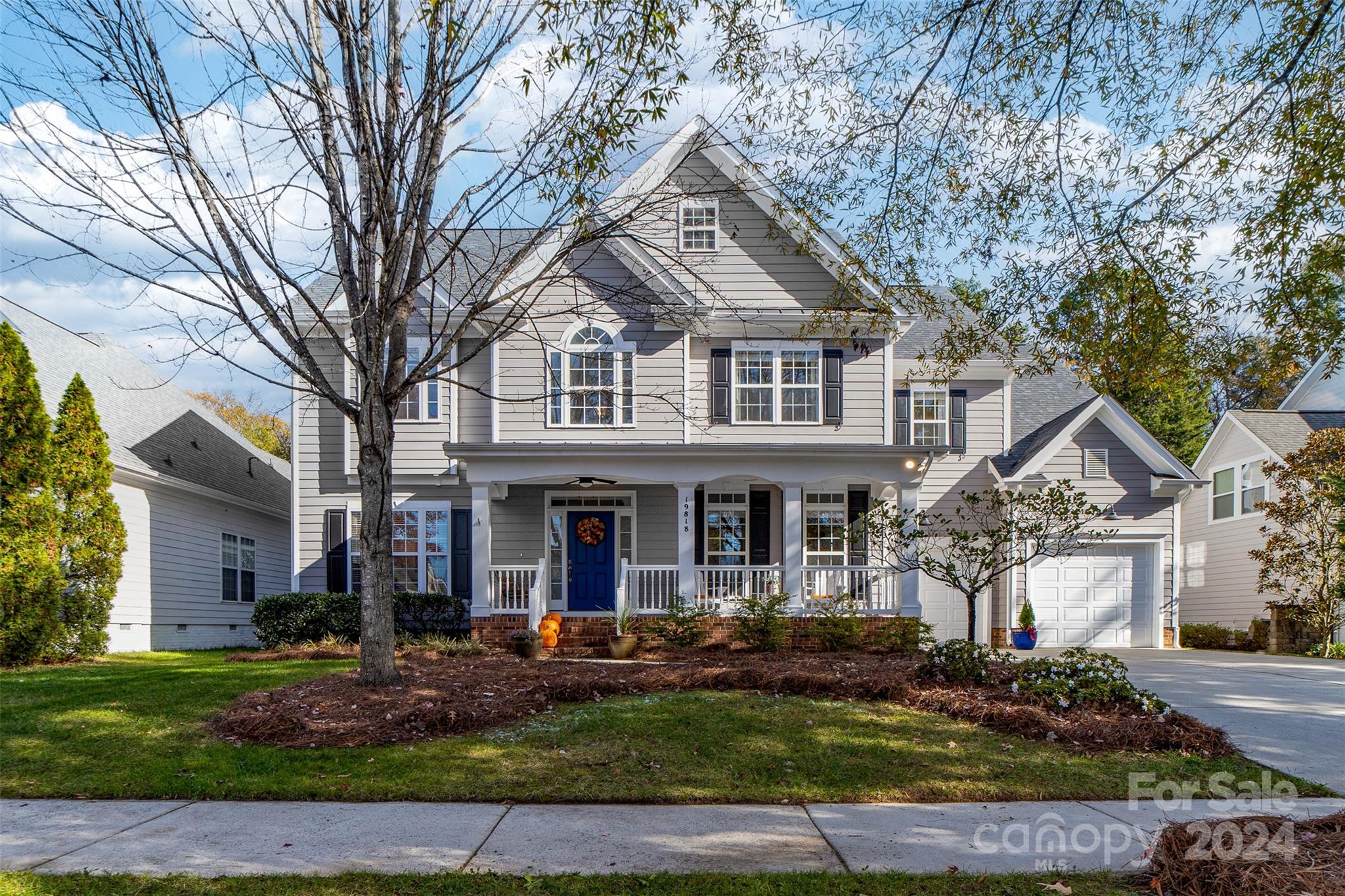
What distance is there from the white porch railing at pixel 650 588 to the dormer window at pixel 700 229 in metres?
6.01

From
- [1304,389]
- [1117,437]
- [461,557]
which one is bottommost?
[461,557]

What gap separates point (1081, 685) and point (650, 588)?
828cm

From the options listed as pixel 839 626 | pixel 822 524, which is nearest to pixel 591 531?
pixel 822 524

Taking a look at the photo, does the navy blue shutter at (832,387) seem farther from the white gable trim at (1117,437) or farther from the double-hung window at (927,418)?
the white gable trim at (1117,437)

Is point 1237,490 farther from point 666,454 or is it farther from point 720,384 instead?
point 666,454

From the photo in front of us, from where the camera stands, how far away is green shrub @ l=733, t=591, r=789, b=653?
14.1 metres

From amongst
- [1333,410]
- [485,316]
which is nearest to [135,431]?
[485,316]

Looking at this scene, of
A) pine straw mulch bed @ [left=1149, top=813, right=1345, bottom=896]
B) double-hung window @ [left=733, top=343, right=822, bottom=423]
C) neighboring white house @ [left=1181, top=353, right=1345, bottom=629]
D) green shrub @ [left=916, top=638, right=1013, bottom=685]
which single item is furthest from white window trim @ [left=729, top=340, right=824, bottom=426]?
pine straw mulch bed @ [left=1149, top=813, right=1345, bottom=896]

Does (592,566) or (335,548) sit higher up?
(335,548)

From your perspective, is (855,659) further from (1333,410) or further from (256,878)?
(1333,410)

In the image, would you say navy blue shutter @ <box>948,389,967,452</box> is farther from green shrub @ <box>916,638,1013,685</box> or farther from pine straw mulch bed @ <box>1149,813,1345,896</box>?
pine straw mulch bed @ <box>1149,813,1345,896</box>

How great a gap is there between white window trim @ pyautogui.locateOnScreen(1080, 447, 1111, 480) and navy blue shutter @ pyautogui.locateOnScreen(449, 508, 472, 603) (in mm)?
12468

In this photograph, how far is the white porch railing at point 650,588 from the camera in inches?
589

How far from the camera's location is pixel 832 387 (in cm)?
1653
